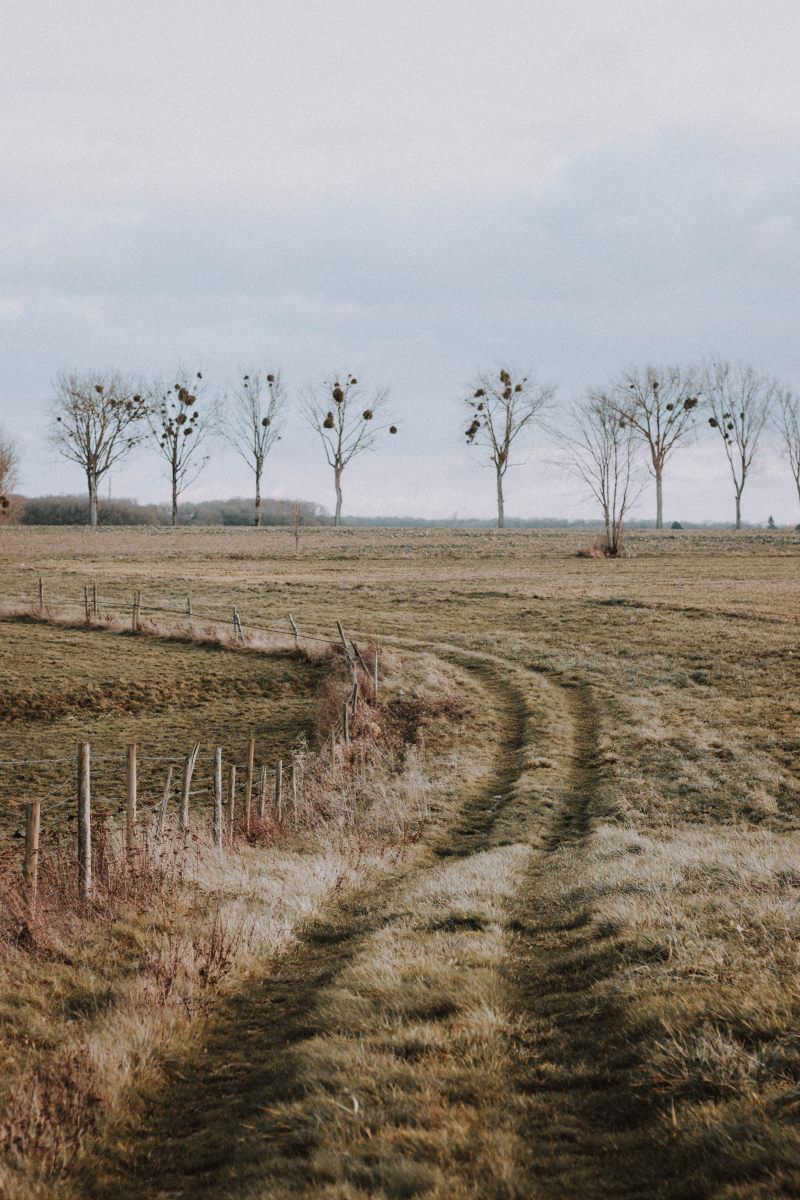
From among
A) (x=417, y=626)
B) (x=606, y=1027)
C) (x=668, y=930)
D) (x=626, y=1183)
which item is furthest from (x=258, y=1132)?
(x=417, y=626)

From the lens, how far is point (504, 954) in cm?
717

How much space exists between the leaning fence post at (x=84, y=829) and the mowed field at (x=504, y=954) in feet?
5.86

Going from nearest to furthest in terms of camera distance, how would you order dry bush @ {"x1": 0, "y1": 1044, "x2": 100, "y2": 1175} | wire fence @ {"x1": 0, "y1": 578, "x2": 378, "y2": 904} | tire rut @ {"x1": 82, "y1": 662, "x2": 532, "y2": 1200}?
tire rut @ {"x1": 82, "y1": 662, "x2": 532, "y2": 1200} < dry bush @ {"x1": 0, "y1": 1044, "x2": 100, "y2": 1175} < wire fence @ {"x1": 0, "y1": 578, "x2": 378, "y2": 904}

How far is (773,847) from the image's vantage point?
11453 mm

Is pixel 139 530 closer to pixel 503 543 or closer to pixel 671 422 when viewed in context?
pixel 503 543

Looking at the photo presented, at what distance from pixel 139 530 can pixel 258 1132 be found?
83.9m

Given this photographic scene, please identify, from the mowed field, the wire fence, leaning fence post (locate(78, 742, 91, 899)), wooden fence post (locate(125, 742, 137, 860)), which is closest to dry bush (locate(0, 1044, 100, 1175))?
the mowed field

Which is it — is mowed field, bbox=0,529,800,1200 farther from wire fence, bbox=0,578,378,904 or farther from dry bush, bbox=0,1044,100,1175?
wire fence, bbox=0,578,378,904

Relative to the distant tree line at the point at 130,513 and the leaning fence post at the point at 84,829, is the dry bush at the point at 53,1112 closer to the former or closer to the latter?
the leaning fence post at the point at 84,829

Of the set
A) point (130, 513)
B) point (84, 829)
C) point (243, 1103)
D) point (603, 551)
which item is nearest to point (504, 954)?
point (243, 1103)

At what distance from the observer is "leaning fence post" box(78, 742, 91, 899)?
28.4 feet

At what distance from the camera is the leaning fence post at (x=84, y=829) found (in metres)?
8.66

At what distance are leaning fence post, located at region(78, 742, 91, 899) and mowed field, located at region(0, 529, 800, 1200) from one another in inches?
70.3

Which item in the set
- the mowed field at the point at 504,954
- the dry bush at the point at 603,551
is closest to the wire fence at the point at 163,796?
the mowed field at the point at 504,954
